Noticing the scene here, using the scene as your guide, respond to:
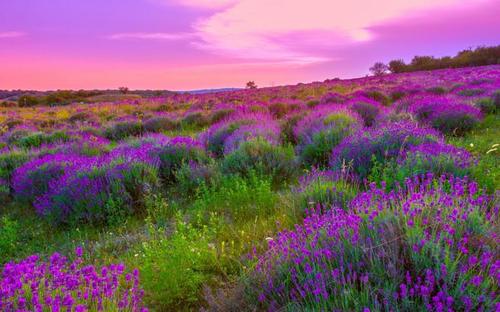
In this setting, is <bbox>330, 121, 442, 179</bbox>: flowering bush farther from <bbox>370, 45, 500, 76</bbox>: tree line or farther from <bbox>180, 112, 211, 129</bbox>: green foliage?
<bbox>370, 45, 500, 76</bbox>: tree line

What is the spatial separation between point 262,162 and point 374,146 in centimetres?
173

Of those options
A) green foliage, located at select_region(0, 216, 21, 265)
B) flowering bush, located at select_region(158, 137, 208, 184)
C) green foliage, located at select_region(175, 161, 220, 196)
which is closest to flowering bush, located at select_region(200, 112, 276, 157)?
flowering bush, located at select_region(158, 137, 208, 184)

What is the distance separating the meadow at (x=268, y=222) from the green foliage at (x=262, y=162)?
29mm

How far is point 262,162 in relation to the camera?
6094 millimetres

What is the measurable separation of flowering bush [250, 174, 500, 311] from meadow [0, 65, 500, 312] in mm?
13

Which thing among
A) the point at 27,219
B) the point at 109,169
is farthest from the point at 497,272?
the point at 27,219

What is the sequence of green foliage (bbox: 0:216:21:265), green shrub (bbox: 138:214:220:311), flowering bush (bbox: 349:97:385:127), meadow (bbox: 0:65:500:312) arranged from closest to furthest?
meadow (bbox: 0:65:500:312)
green shrub (bbox: 138:214:220:311)
green foliage (bbox: 0:216:21:265)
flowering bush (bbox: 349:97:385:127)

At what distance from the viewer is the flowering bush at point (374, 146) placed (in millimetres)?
5250

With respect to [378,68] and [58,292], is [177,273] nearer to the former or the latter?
[58,292]

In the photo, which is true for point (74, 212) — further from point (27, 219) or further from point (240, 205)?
point (240, 205)

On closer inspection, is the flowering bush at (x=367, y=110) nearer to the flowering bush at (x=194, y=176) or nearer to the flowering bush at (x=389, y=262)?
the flowering bush at (x=194, y=176)

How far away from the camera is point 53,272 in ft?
8.20

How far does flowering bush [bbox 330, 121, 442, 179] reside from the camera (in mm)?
5250

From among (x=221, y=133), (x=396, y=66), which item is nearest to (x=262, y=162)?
(x=221, y=133)
